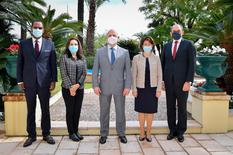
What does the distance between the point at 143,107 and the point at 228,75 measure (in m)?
4.50

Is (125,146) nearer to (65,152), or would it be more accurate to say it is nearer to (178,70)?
(65,152)

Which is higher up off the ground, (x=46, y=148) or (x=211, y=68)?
(x=211, y=68)

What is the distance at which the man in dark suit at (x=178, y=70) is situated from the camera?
5.41 m

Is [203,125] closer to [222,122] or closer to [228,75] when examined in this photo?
[222,122]

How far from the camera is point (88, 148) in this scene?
5.20 m

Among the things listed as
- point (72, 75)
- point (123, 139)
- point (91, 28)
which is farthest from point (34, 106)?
point (91, 28)

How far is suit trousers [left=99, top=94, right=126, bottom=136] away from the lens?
5.42 m

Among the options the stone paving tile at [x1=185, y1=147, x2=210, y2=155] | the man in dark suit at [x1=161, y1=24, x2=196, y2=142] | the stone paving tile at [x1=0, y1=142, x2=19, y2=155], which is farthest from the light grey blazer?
the stone paving tile at [x1=0, y1=142, x2=19, y2=155]

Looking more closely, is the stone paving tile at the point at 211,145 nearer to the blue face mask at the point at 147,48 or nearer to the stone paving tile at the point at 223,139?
the stone paving tile at the point at 223,139

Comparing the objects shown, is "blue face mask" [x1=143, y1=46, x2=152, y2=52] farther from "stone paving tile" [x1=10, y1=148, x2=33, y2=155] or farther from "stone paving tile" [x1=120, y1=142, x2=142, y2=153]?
"stone paving tile" [x1=10, y1=148, x2=33, y2=155]

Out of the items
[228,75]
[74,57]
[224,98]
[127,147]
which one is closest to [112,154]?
[127,147]

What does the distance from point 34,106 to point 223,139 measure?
3.35 metres

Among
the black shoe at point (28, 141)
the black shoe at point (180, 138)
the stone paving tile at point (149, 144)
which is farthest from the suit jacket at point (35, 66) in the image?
the black shoe at point (180, 138)

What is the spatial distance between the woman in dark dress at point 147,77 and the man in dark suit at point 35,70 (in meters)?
1.38
